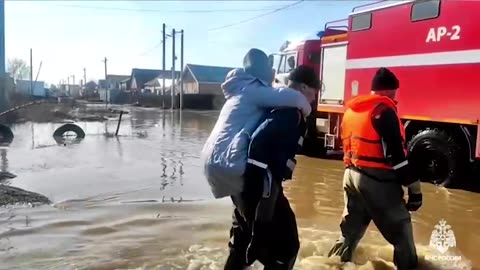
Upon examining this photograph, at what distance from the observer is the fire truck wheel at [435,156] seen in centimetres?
915

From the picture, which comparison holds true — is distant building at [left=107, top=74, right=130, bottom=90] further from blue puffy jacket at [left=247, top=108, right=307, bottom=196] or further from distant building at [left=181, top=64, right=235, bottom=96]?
blue puffy jacket at [left=247, top=108, right=307, bottom=196]

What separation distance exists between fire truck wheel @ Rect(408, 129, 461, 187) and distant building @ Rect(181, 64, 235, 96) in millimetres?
59572

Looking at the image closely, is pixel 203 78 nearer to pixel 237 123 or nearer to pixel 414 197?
pixel 414 197

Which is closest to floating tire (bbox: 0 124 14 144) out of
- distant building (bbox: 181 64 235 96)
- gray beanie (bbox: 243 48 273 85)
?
gray beanie (bbox: 243 48 273 85)

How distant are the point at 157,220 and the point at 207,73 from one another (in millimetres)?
67345

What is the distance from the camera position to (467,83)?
8797 millimetres

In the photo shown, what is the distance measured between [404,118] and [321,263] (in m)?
6.20

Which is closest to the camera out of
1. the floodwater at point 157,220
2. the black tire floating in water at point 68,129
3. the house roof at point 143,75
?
the floodwater at point 157,220

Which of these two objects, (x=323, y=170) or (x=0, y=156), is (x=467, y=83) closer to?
(x=323, y=170)

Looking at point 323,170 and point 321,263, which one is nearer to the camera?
point 321,263

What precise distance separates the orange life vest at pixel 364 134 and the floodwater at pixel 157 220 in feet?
3.38

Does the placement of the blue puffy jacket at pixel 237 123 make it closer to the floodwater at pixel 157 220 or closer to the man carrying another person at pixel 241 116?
the man carrying another person at pixel 241 116

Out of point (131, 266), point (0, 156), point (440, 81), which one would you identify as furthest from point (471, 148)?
point (0, 156)

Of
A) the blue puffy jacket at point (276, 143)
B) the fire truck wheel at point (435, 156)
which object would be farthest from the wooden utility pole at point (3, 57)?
the blue puffy jacket at point (276, 143)
